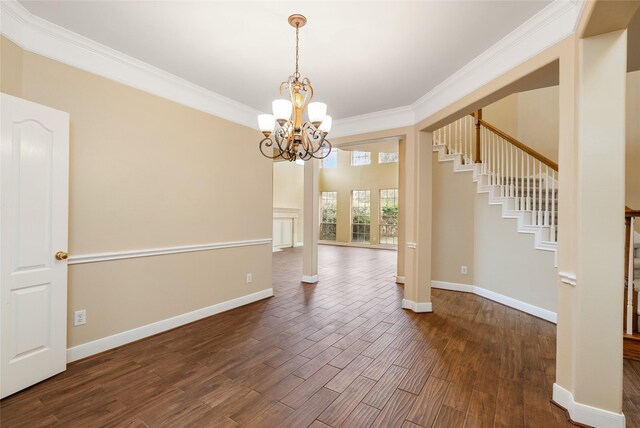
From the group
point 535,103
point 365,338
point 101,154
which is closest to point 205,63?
point 101,154

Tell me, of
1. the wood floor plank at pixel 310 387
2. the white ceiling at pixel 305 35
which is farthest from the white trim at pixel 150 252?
the wood floor plank at pixel 310 387

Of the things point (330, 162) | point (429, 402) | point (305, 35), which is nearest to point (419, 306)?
point (429, 402)

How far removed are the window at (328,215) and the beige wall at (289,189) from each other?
3.39 feet

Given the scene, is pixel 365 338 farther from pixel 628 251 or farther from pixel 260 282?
pixel 628 251

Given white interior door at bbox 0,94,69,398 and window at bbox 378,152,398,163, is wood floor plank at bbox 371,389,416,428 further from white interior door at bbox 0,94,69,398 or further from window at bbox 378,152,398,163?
window at bbox 378,152,398,163

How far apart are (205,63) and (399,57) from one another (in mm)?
1919

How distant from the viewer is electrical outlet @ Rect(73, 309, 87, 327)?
2531 millimetres

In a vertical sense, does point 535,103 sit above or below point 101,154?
above

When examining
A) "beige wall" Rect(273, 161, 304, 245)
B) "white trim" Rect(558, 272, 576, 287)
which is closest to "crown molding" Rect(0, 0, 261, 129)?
"white trim" Rect(558, 272, 576, 287)

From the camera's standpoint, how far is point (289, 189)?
1088 centimetres

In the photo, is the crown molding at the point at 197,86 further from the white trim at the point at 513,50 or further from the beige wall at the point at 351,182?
the beige wall at the point at 351,182

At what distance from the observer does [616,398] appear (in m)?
1.77

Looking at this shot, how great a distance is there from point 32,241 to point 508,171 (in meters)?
5.85

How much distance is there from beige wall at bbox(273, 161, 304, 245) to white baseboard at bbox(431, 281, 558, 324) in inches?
254
